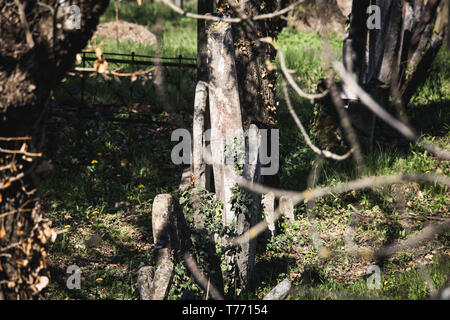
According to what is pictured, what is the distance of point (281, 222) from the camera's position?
5.21 m

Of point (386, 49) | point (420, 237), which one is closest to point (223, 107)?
point (420, 237)

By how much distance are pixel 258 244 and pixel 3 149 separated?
2883mm

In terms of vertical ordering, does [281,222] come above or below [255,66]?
below

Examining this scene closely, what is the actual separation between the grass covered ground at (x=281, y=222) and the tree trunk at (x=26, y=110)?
0.65 metres

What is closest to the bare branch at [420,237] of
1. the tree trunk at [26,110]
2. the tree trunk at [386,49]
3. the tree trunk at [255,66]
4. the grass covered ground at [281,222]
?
the grass covered ground at [281,222]

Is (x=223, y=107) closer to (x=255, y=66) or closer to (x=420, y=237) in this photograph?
(x=255, y=66)

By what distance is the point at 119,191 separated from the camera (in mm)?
5941

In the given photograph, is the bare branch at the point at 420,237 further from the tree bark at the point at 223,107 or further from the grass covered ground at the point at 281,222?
the tree bark at the point at 223,107

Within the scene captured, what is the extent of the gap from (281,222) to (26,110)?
335cm

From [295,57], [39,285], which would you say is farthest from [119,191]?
[295,57]

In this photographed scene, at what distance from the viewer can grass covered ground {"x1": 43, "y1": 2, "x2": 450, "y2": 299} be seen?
4.15 meters

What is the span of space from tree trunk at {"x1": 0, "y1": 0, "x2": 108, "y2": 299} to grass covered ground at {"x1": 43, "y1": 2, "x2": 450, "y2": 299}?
0.65 meters

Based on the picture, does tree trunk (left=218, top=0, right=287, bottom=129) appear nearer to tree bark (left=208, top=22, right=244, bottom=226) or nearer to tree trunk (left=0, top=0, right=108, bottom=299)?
tree bark (left=208, top=22, right=244, bottom=226)

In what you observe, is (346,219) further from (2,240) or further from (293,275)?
(2,240)
